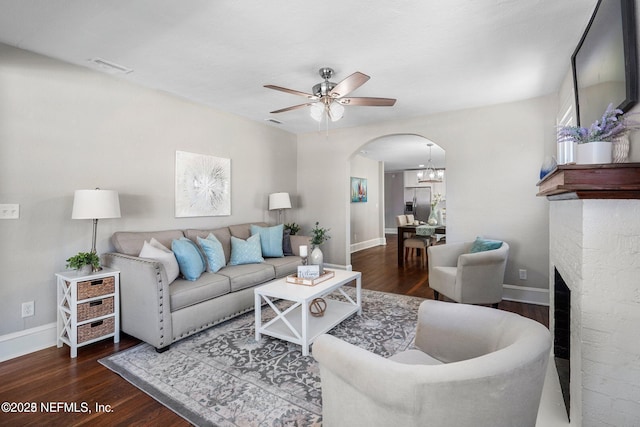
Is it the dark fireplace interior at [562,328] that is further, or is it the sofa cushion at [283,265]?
the sofa cushion at [283,265]

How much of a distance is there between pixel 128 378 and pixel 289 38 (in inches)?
109

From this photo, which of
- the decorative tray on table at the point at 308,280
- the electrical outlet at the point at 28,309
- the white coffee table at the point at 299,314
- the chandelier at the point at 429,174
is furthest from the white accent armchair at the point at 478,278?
the chandelier at the point at 429,174

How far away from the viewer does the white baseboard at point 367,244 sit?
765 centimetres

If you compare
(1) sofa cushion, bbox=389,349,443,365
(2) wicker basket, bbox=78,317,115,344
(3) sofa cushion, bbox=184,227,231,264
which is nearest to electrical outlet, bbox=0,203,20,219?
(2) wicker basket, bbox=78,317,115,344

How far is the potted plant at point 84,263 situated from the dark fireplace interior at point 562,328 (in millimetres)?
3496

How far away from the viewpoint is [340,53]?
2564 mm

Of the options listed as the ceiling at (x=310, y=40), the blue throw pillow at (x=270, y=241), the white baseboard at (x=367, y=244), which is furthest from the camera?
the white baseboard at (x=367, y=244)

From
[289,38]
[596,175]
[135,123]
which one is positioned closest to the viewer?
[596,175]

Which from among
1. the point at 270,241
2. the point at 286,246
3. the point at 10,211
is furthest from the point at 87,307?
the point at 286,246

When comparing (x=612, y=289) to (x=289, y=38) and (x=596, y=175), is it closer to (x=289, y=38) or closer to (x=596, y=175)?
(x=596, y=175)

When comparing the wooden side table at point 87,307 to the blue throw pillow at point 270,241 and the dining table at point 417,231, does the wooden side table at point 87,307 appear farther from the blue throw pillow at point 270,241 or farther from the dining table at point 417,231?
the dining table at point 417,231

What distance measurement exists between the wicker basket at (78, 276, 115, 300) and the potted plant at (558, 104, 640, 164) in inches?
130

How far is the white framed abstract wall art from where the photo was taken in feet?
12.1

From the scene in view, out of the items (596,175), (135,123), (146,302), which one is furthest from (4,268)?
(596,175)
